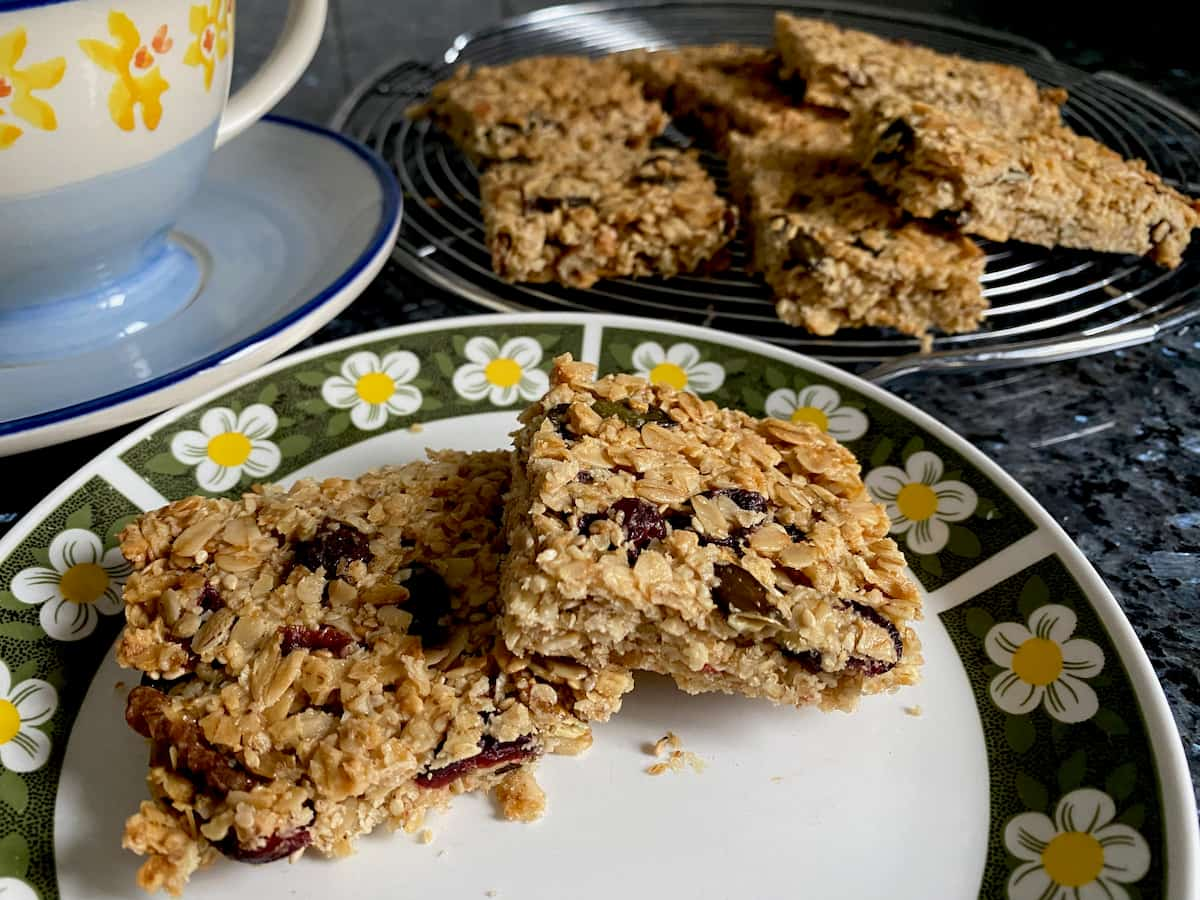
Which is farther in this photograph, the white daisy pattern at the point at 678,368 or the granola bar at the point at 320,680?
the white daisy pattern at the point at 678,368

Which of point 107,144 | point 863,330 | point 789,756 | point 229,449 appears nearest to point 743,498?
point 789,756

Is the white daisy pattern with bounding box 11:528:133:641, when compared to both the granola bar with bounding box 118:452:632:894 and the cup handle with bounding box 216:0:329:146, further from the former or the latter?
the cup handle with bounding box 216:0:329:146

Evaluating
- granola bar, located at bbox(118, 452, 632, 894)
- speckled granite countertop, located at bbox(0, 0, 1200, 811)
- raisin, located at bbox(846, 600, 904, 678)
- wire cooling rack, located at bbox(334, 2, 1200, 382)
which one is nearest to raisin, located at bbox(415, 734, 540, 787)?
granola bar, located at bbox(118, 452, 632, 894)

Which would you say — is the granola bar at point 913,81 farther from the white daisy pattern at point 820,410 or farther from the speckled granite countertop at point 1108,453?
the white daisy pattern at point 820,410

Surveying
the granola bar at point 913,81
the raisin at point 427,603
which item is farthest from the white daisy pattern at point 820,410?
the granola bar at point 913,81

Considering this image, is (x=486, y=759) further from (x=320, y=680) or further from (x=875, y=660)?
(x=875, y=660)

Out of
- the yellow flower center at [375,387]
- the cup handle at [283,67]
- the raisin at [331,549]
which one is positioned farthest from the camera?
the cup handle at [283,67]

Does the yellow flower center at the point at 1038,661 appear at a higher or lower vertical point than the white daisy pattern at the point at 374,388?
higher
